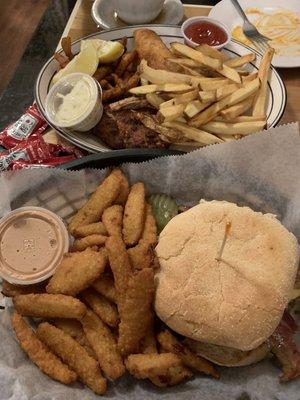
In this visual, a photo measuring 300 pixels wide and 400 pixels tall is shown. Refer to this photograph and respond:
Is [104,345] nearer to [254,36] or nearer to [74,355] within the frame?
[74,355]

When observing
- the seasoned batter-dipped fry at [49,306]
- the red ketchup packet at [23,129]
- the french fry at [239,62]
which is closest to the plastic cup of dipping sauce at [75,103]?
the red ketchup packet at [23,129]

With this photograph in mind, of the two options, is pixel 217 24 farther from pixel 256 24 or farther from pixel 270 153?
pixel 270 153

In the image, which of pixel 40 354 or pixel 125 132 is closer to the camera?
pixel 40 354

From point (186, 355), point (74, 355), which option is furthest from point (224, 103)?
point (74, 355)

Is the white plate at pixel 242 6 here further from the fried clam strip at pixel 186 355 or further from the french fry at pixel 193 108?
the fried clam strip at pixel 186 355

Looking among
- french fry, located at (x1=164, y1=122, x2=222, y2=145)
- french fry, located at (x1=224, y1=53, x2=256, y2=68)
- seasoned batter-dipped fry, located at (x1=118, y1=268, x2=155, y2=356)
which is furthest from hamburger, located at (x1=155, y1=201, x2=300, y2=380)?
french fry, located at (x1=224, y1=53, x2=256, y2=68)

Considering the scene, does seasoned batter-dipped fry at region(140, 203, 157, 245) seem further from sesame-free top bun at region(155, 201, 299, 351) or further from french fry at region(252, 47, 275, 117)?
french fry at region(252, 47, 275, 117)

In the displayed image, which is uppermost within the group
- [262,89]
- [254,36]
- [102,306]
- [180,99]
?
[180,99]
